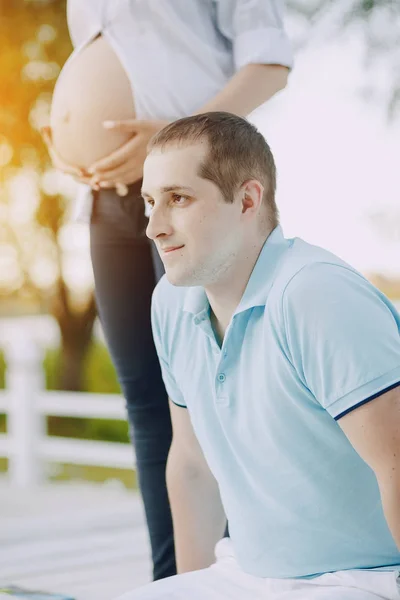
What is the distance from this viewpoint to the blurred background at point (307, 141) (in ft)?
18.9

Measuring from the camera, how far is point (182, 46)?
172cm

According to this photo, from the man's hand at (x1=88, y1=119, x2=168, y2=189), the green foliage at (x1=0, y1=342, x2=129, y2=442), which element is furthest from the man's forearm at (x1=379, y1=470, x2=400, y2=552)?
the green foliage at (x1=0, y1=342, x2=129, y2=442)

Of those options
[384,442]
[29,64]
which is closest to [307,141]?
[29,64]

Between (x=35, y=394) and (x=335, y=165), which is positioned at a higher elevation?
(x=335, y=165)

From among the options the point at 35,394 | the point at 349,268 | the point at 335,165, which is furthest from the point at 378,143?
the point at 349,268

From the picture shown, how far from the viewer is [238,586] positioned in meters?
1.26

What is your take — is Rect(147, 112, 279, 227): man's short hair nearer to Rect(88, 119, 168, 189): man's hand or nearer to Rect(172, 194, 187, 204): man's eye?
Rect(172, 194, 187, 204): man's eye

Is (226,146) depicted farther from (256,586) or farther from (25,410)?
(25,410)

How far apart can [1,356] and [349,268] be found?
10170 millimetres

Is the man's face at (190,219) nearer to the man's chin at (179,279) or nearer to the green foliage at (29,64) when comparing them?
the man's chin at (179,279)

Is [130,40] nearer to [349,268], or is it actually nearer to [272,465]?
[349,268]

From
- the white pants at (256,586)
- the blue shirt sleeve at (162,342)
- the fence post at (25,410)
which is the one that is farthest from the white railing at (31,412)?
the white pants at (256,586)

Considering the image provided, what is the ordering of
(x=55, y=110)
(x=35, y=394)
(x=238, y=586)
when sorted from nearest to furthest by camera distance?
(x=238, y=586)
(x=55, y=110)
(x=35, y=394)

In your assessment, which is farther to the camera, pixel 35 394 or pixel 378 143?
pixel 378 143
